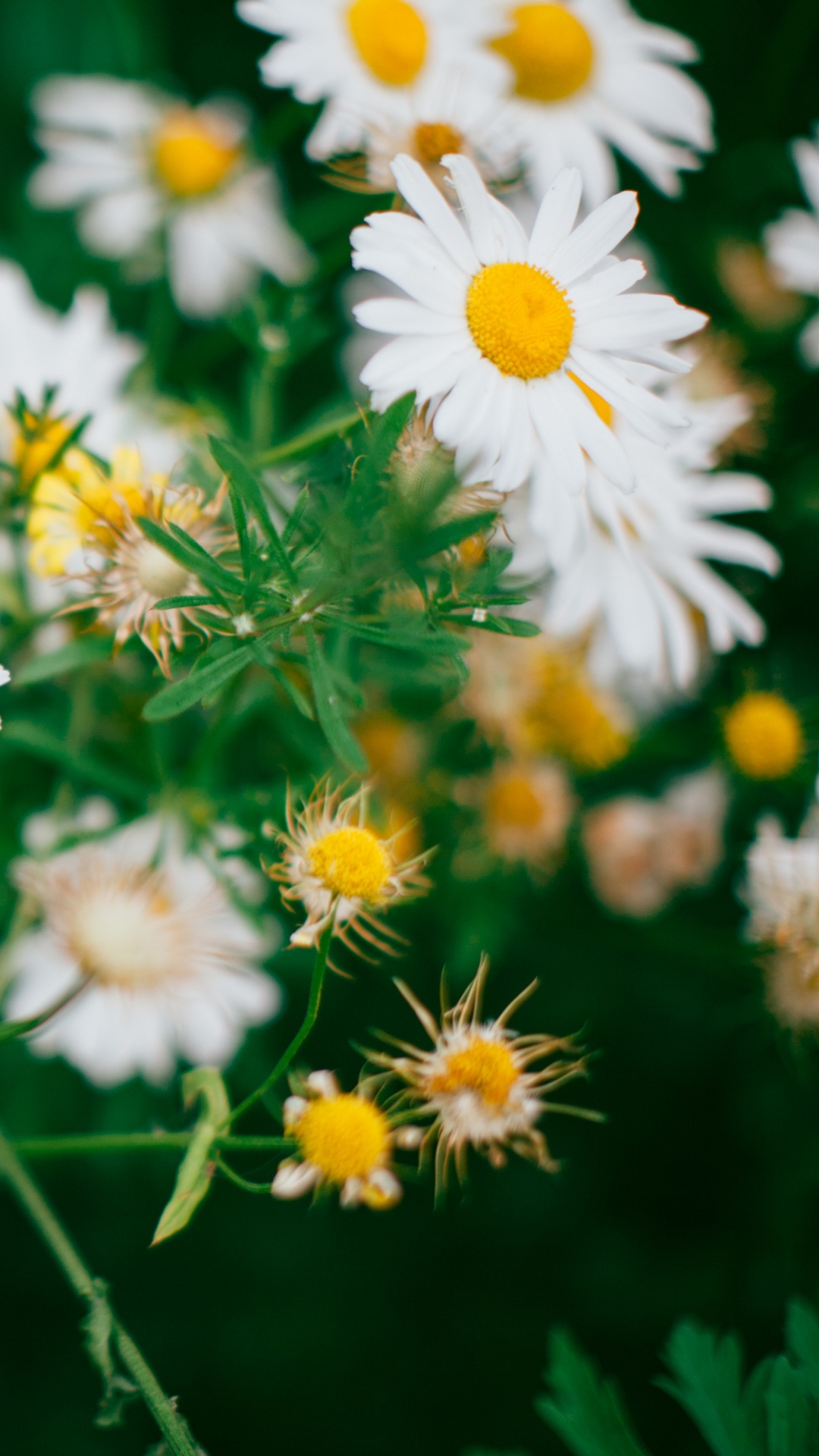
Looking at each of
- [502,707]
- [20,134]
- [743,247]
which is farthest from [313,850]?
[20,134]

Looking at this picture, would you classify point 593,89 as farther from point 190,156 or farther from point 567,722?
point 567,722

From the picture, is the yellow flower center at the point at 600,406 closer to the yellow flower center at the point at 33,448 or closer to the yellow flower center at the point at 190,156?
the yellow flower center at the point at 33,448

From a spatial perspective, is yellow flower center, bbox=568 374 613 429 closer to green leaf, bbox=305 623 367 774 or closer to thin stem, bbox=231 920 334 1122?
green leaf, bbox=305 623 367 774

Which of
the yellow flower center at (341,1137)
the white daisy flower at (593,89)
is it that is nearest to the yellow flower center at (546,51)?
the white daisy flower at (593,89)

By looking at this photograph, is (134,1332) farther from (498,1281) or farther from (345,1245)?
(498,1281)

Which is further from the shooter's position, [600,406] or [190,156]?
[190,156]

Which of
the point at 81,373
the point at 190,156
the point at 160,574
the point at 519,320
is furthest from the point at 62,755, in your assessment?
the point at 190,156
